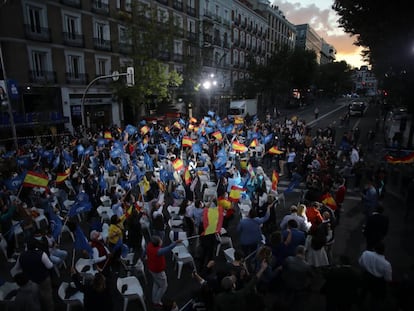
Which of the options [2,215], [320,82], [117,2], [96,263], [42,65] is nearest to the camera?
[96,263]

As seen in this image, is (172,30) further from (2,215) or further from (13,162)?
(2,215)

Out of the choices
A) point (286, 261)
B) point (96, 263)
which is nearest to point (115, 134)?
point (96, 263)

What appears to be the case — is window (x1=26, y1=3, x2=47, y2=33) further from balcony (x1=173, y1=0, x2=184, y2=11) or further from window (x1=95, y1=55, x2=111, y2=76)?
balcony (x1=173, y1=0, x2=184, y2=11)

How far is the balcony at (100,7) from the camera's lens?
25.7m

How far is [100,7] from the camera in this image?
2631 centimetres

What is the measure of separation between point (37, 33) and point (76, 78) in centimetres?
431

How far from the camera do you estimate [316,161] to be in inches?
461

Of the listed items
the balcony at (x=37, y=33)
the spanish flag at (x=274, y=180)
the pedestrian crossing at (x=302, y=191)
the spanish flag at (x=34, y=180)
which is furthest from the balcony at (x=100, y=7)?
the spanish flag at (x=274, y=180)

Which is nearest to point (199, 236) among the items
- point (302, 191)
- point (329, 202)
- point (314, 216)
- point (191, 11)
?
point (314, 216)

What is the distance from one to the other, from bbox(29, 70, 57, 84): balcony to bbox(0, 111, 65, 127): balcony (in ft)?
8.46

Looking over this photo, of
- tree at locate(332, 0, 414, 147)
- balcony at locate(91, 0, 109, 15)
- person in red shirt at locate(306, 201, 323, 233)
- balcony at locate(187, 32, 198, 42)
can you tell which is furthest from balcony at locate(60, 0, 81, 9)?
person in red shirt at locate(306, 201, 323, 233)

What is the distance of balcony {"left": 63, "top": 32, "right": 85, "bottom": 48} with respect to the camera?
23.9 m

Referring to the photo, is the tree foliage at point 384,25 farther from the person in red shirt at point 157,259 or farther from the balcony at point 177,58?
the balcony at point 177,58

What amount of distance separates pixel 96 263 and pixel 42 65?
73.8 ft
